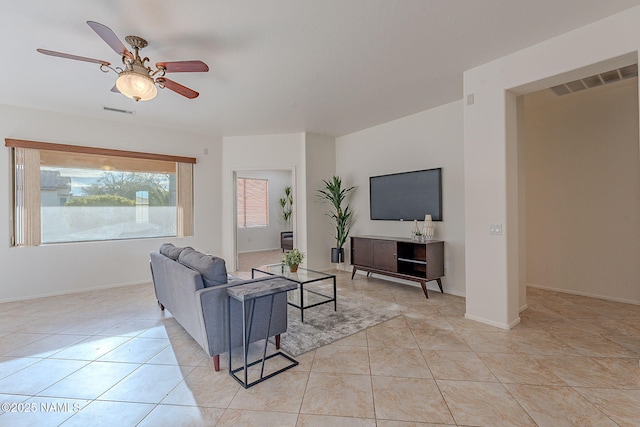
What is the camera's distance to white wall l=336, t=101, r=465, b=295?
4.20 metres

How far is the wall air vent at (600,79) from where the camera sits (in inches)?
119

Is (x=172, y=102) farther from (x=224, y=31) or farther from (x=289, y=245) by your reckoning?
(x=289, y=245)

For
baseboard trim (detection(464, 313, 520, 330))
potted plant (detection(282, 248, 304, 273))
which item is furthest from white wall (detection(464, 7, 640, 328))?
potted plant (detection(282, 248, 304, 273))

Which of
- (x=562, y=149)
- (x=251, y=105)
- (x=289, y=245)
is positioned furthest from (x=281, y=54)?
(x=289, y=245)

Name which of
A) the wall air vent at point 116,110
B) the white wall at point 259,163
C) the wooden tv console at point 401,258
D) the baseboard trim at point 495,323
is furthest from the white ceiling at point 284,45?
the baseboard trim at point 495,323

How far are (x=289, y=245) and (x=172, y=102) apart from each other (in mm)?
4991

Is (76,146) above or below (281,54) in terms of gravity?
below

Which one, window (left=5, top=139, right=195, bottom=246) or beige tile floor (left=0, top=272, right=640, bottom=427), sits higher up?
window (left=5, top=139, right=195, bottom=246)

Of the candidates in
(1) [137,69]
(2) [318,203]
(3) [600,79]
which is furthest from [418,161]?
(1) [137,69]

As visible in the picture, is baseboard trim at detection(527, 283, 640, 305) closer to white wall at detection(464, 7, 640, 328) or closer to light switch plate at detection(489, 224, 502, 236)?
white wall at detection(464, 7, 640, 328)

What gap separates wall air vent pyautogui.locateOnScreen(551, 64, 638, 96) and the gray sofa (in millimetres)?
3918

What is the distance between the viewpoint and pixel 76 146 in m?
4.57

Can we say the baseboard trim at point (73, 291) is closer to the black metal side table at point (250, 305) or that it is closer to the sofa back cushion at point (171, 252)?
the sofa back cushion at point (171, 252)

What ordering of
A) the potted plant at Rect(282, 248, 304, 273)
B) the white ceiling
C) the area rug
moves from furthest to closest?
the potted plant at Rect(282, 248, 304, 273)
the area rug
the white ceiling
